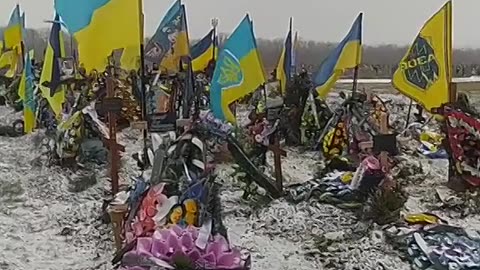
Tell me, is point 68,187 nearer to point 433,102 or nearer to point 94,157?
point 94,157

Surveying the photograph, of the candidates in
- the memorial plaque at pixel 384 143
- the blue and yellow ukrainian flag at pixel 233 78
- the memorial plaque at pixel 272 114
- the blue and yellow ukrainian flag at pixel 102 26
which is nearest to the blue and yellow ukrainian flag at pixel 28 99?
the blue and yellow ukrainian flag at pixel 233 78

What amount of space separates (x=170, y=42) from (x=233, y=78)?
3.04 ft

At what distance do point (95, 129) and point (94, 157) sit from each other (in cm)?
35

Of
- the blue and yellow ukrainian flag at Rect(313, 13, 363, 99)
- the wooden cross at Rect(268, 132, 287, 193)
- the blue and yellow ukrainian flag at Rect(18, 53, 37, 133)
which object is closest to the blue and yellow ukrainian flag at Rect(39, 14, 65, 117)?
the blue and yellow ukrainian flag at Rect(18, 53, 37, 133)

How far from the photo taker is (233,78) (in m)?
7.81

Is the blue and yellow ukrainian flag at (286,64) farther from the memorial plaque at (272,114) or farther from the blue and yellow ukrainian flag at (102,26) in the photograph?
the blue and yellow ukrainian flag at (102,26)

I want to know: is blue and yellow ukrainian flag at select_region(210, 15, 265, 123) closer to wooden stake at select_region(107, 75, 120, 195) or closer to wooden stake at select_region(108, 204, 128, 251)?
wooden stake at select_region(107, 75, 120, 195)

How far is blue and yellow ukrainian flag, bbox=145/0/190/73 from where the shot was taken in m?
8.21

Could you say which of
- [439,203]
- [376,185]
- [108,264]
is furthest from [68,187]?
[439,203]

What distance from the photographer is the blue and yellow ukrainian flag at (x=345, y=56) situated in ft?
30.2

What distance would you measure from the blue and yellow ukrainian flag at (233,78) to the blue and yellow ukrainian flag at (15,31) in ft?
18.6

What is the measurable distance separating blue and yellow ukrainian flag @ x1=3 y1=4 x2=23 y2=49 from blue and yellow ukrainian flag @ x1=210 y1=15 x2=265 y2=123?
18.6 feet

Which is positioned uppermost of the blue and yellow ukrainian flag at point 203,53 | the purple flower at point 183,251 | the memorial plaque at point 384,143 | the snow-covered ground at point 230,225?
the blue and yellow ukrainian flag at point 203,53

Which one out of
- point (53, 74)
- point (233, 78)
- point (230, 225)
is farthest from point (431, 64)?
point (53, 74)
